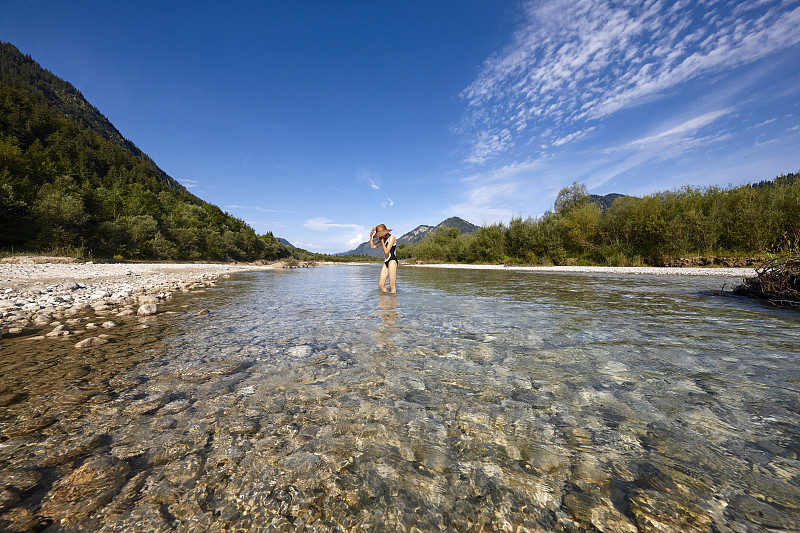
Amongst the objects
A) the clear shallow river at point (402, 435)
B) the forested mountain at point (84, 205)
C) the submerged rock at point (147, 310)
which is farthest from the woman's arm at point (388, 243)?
the forested mountain at point (84, 205)

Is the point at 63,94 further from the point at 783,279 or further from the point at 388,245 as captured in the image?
the point at 783,279

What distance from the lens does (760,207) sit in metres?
28.7

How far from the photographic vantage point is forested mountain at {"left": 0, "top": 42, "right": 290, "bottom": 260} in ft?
120

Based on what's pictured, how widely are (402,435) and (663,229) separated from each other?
47.1 meters

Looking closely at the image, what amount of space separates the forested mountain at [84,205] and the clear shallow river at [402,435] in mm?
46879

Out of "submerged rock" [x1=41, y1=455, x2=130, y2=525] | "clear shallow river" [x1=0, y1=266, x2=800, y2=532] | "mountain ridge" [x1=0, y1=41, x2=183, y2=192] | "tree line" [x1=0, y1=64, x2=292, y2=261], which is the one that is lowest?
"clear shallow river" [x1=0, y1=266, x2=800, y2=532]

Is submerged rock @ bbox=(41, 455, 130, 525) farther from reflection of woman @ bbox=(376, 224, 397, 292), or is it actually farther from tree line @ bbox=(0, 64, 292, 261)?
tree line @ bbox=(0, 64, 292, 261)

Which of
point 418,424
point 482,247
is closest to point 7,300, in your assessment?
point 418,424

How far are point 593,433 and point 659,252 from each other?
146ft

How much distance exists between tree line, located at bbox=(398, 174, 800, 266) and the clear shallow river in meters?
22.6

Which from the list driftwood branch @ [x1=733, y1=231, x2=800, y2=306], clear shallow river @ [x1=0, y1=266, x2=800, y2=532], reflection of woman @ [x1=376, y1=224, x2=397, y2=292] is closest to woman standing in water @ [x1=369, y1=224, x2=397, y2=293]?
reflection of woman @ [x1=376, y1=224, x2=397, y2=292]

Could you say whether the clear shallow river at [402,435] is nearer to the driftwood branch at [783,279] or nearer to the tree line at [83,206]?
the driftwood branch at [783,279]

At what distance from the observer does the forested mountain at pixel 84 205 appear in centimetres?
3669

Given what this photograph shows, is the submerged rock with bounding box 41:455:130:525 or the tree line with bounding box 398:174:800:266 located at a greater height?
the tree line with bounding box 398:174:800:266
